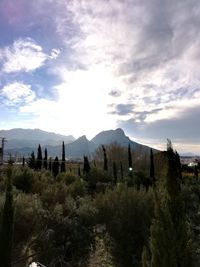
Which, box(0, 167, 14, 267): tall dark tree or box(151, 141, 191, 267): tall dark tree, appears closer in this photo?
box(151, 141, 191, 267): tall dark tree

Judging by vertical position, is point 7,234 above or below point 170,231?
below

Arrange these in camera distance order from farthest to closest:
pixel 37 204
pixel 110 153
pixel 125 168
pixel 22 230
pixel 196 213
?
pixel 110 153 < pixel 125 168 < pixel 196 213 < pixel 37 204 < pixel 22 230

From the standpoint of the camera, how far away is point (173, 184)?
29.5 feet

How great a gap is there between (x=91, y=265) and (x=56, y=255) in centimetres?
160

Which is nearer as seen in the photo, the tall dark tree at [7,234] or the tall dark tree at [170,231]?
the tall dark tree at [170,231]

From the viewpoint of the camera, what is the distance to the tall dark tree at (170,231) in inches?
333

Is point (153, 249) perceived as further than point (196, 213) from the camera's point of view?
No

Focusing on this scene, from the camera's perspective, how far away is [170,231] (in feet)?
Answer: 28.0

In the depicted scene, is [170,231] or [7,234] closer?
[170,231]

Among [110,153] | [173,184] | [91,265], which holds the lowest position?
[91,265]

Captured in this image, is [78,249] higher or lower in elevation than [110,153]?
lower

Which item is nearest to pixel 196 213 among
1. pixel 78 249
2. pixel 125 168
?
pixel 78 249

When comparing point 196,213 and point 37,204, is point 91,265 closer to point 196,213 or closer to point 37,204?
point 37,204

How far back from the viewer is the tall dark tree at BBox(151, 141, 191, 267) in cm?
846
